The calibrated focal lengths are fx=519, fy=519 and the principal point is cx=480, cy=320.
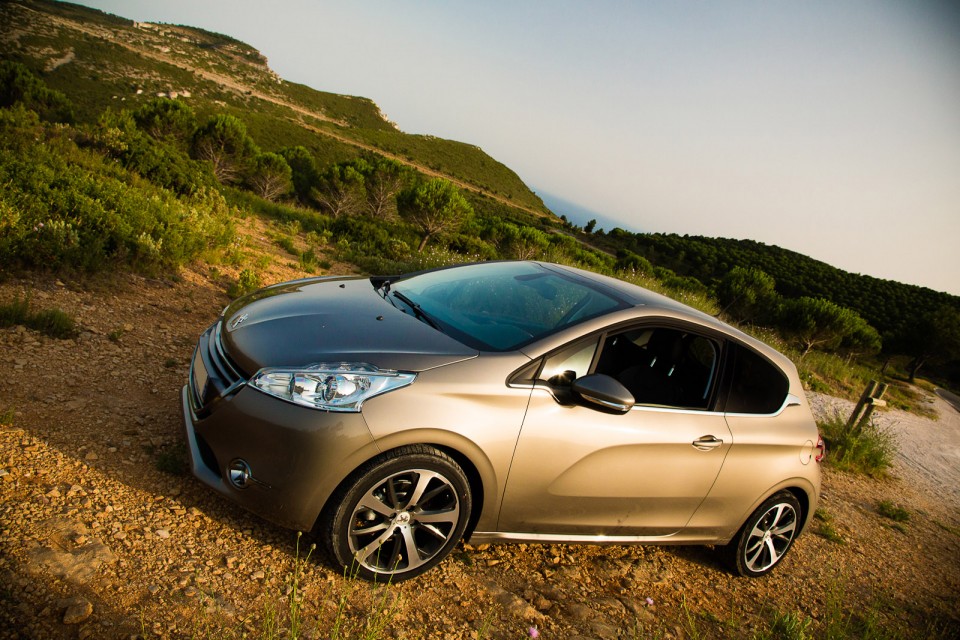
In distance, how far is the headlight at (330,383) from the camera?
2.24 meters

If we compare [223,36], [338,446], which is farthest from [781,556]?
[223,36]

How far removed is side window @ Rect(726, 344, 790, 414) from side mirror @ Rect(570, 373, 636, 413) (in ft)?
3.59

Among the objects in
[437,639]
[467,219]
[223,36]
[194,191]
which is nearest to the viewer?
[437,639]

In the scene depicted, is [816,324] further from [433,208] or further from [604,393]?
[604,393]

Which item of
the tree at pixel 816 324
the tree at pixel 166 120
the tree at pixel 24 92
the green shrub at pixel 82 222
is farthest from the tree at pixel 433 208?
the tree at pixel 24 92

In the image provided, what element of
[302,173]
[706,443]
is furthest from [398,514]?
[302,173]

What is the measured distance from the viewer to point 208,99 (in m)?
65.3

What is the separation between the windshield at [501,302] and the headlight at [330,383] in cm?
53

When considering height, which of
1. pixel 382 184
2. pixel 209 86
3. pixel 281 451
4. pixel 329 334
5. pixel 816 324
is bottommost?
pixel 281 451

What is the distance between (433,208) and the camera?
2247 centimetres

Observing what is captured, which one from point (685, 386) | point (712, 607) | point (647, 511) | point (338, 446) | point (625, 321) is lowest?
point (712, 607)

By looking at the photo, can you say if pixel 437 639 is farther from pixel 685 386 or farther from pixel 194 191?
pixel 194 191

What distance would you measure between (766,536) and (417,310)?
289 centimetres

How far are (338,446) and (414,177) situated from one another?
34631 millimetres
